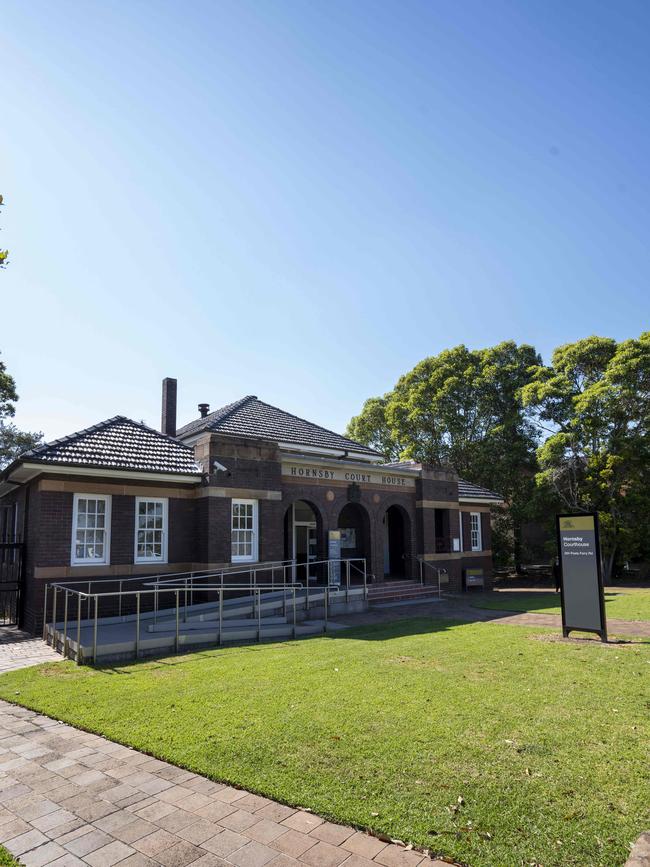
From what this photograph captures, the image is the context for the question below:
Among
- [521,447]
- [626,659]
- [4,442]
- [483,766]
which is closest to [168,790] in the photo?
[483,766]

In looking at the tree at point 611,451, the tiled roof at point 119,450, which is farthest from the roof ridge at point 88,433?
the tree at point 611,451

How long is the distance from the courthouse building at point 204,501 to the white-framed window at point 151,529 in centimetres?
3

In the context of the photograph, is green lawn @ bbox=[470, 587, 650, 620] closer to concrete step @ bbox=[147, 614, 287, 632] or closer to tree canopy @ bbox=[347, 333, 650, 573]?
tree canopy @ bbox=[347, 333, 650, 573]

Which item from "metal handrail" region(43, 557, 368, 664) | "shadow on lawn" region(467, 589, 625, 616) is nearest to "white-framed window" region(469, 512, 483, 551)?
"shadow on lawn" region(467, 589, 625, 616)

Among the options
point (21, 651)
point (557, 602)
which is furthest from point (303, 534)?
point (21, 651)

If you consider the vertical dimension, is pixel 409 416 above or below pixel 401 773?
above

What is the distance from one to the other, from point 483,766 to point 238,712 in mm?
2907

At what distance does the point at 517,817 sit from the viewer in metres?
4.16

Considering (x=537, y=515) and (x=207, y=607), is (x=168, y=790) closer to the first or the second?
(x=207, y=607)

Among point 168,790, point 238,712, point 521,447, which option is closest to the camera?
point 168,790

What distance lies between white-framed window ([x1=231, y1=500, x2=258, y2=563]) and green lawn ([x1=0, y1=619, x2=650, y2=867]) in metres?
5.95

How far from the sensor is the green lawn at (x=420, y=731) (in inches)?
162

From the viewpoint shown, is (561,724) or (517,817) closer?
(517,817)

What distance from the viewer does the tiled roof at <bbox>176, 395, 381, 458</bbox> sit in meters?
20.3
